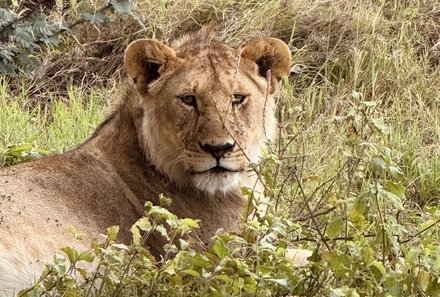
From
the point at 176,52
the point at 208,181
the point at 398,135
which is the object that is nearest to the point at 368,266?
the point at 208,181

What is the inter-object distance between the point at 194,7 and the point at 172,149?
355cm

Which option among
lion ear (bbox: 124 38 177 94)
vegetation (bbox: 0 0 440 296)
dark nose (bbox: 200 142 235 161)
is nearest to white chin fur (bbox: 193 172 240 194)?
dark nose (bbox: 200 142 235 161)

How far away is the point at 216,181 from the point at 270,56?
0.57 meters

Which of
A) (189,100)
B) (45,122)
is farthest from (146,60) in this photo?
(45,122)

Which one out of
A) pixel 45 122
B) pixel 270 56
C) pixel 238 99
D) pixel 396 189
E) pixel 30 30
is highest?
pixel 30 30

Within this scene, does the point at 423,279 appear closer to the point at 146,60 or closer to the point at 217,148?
the point at 217,148

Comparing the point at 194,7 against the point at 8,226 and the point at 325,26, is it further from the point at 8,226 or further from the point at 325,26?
the point at 8,226

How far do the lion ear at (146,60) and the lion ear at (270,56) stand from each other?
0.29 m

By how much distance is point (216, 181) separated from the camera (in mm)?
4574

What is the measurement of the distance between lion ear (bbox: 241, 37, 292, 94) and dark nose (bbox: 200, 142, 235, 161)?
1.50 ft

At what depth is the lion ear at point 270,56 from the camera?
15.7 feet

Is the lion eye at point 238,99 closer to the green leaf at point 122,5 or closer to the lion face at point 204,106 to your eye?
the lion face at point 204,106

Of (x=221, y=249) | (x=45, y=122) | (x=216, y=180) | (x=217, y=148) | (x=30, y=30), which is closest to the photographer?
(x=221, y=249)

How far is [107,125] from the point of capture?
485 centimetres
